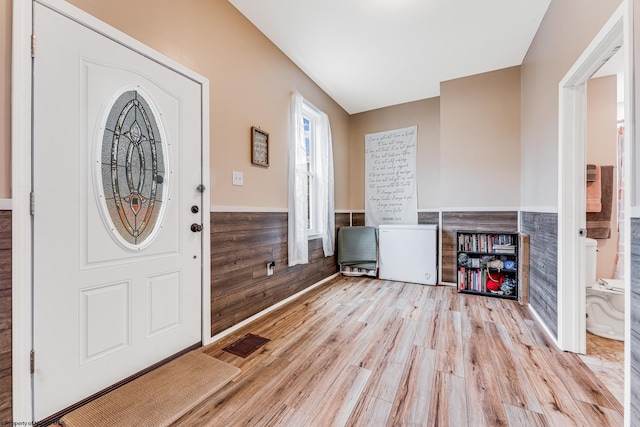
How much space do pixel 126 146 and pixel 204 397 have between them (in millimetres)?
1425

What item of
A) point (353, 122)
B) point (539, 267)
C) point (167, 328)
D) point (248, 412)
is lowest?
point (248, 412)

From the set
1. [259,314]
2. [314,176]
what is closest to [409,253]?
[314,176]

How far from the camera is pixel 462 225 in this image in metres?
3.29

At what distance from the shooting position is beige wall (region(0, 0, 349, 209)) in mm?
1520

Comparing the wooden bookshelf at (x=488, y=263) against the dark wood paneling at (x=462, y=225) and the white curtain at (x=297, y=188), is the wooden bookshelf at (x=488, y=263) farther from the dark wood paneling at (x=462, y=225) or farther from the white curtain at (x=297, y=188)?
the white curtain at (x=297, y=188)

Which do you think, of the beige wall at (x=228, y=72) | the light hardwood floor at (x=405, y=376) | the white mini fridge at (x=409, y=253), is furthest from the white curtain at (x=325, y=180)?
the light hardwood floor at (x=405, y=376)

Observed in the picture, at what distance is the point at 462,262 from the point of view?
325 centimetres

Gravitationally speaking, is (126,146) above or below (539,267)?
above

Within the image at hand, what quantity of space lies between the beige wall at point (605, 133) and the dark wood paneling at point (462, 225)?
81cm

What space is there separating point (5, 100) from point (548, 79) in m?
3.41

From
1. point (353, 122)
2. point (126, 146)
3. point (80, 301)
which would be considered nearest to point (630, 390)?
point (80, 301)

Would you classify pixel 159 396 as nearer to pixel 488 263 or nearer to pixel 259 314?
pixel 259 314

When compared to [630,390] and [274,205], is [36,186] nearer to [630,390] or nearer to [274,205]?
[274,205]

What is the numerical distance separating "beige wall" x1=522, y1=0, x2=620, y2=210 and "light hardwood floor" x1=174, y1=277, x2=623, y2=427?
114 cm
